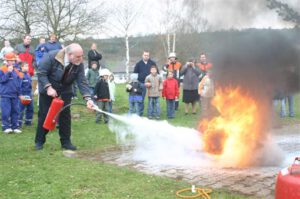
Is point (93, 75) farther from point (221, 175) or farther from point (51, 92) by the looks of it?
point (221, 175)

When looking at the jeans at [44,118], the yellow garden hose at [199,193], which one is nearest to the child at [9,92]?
the jeans at [44,118]

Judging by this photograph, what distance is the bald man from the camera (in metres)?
8.67

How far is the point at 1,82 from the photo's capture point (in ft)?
37.5

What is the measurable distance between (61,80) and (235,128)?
371 cm

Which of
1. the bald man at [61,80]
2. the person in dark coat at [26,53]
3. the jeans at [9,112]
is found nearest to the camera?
the bald man at [61,80]

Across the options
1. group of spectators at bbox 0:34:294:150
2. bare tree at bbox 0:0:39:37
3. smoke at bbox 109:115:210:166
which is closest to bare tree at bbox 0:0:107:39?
bare tree at bbox 0:0:39:37

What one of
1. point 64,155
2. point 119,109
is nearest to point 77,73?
point 64,155

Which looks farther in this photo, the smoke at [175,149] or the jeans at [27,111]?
the jeans at [27,111]

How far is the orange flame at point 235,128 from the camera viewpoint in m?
7.98

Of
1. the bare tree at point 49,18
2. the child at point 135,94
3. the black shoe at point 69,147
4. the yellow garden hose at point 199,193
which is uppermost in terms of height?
the bare tree at point 49,18

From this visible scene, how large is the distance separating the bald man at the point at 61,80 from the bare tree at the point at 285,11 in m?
3.99

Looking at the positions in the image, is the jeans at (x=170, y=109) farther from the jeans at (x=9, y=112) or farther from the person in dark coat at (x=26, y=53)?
the jeans at (x=9, y=112)

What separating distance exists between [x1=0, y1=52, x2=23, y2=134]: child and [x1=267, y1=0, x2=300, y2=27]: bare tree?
757 cm

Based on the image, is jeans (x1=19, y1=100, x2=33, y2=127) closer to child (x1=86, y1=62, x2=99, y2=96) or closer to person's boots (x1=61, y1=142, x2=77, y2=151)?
child (x1=86, y1=62, x2=99, y2=96)
